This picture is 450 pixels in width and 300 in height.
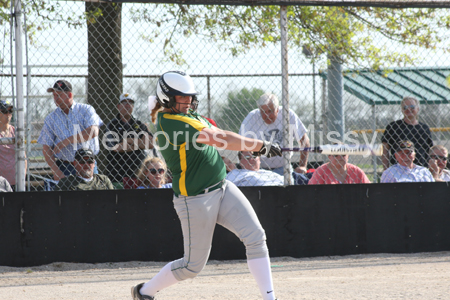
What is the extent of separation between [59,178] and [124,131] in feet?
3.71

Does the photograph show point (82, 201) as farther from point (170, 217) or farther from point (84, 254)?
point (170, 217)

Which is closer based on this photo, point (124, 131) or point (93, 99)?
point (124, 131)

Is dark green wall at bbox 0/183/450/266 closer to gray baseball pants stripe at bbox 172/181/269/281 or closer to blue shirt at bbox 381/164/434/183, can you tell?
blue shirt at bbox 381/164/434/183

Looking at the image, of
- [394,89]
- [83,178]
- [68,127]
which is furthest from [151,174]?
[394,89]

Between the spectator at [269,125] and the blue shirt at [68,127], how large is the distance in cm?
187

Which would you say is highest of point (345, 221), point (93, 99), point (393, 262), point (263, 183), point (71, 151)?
point (93, 99)

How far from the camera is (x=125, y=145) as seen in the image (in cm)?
662

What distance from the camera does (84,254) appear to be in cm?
591

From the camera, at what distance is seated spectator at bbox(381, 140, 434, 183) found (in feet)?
21.4

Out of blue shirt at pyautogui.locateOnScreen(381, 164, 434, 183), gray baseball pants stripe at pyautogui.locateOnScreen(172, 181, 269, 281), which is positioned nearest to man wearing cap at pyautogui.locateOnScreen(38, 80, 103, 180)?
gray baseball pants stripe at pyautogui.locateOnScreen(172, 181, 269, 281)

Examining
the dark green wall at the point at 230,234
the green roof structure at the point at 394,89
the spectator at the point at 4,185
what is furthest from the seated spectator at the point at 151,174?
the green roof structure at the point at 394,89

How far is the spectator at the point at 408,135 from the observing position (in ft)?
22.5

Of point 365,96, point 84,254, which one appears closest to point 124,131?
point 84,254

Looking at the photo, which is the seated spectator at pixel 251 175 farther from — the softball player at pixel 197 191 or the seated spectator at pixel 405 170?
the softball player at pixel 197 191
